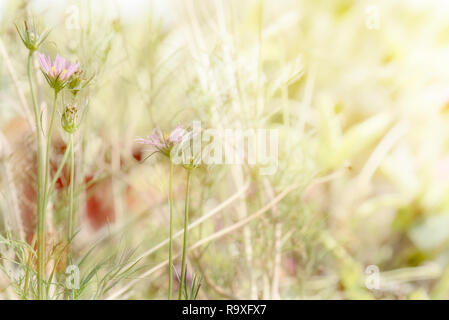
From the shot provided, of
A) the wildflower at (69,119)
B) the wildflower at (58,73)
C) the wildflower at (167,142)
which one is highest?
the wildflower at (58,73)

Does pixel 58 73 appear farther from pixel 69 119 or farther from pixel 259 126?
pixel 259 126

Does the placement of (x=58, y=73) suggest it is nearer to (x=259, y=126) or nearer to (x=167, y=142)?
(x=167, y=142)

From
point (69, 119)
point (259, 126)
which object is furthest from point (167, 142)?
point (259, 126)

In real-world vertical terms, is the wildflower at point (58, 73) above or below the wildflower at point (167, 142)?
above

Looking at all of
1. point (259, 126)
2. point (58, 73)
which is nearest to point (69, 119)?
point (58, 73)

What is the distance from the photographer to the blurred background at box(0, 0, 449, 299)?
0.51 meters

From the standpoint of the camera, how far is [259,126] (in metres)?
0.50

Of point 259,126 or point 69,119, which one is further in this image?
point 259,126

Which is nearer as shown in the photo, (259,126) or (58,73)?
(58,73)

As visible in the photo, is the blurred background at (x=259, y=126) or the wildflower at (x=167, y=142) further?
the blurred background at (x=259, y=126)

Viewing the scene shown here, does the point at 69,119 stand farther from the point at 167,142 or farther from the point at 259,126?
the point at 259,126

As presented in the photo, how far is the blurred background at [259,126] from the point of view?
0.51 metres

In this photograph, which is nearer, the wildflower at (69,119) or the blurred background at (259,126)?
the wildflower at (69,119)

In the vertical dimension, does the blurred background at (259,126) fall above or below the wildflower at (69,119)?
above
